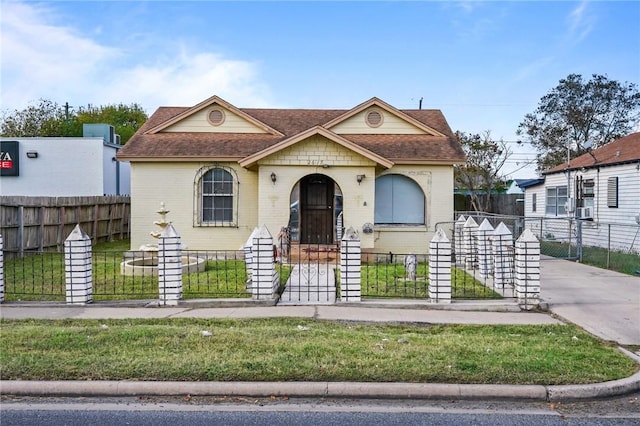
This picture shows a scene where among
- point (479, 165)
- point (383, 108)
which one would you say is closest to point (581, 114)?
point (479, 165)

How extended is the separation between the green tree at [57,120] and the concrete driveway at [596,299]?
5142cm

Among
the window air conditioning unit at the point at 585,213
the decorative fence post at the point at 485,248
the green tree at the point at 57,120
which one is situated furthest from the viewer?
the green tree at the point at 57,120

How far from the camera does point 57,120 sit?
183ft

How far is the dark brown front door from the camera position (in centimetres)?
1788

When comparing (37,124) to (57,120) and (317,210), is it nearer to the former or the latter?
(57,120)

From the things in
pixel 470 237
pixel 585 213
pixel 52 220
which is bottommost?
pixel 470 237

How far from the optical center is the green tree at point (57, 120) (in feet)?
174

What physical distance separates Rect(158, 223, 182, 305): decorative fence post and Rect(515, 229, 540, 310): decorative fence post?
588 centimetres

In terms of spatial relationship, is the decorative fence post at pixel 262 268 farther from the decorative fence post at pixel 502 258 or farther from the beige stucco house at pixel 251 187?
the beige stucco house at pixel 251 187

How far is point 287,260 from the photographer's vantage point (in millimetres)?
15938

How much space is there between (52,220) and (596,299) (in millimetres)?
16861

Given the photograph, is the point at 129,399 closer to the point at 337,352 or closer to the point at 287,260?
the point at 337,352

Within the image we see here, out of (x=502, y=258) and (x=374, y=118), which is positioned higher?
(x=374, y=118)

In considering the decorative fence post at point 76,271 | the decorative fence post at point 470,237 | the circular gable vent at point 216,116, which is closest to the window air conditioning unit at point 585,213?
the decorative fence post at point 470,237
